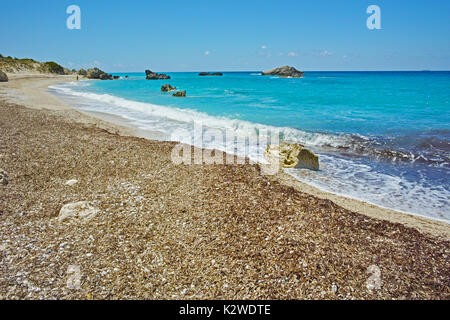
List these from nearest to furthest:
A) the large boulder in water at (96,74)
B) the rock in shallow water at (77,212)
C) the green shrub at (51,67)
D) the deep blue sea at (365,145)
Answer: the rock in shallow water at (77,212) → the deep blue sea at (365,145) → the green shrub at (51,67) → the large boulder in water at (96,74)

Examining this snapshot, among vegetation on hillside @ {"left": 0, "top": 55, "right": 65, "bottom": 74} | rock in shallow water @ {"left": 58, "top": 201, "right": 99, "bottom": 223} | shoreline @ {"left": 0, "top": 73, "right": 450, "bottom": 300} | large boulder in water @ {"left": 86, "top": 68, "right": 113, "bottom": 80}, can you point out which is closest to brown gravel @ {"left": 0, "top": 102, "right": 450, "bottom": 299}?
shoreline @ {"left": 0, "top": 73, "right": 450, "bottom": 300}

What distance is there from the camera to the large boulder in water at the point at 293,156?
10609mm

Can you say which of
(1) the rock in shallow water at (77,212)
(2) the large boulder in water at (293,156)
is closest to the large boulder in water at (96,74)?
(2) the large boulder in water at (293,156)

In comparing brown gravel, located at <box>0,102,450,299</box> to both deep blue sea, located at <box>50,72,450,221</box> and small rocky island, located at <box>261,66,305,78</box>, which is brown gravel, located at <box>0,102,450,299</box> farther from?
small rocky island, located at <box>261,66,305,78</box>

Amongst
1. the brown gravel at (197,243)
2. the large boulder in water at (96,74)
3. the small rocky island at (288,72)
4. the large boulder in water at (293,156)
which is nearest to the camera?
the brown gravel at (197,243)

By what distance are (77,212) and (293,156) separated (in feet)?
26.1

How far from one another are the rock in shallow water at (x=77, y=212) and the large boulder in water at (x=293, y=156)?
7204mm

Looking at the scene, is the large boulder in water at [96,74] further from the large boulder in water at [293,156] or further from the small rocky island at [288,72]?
the large boulder in water at [293,156]

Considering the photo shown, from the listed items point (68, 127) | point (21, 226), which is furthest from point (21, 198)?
point (68, 127)

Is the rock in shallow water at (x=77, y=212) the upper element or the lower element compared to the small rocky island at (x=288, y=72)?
lower

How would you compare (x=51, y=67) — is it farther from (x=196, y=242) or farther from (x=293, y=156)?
(x=196, y=242)

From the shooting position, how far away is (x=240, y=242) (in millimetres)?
5359

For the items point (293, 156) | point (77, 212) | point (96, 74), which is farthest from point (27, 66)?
point (77, 212)

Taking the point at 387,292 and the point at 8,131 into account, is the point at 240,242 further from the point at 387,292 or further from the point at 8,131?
the point at 8,131
